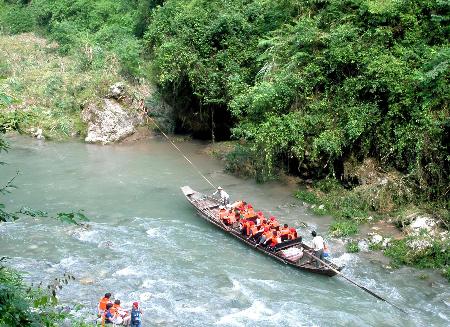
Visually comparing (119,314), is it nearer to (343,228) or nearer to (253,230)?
(253,230)

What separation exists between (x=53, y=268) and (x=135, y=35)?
2333 centimetres

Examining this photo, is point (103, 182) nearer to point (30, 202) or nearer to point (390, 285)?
point (30, 202)

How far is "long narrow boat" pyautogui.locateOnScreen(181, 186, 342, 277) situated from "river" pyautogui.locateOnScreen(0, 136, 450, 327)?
24 centimetres

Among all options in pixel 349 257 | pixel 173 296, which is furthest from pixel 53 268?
pixel 349 257

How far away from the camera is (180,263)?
15164mm

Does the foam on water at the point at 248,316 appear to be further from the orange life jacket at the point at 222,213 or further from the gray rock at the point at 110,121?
the gray rock at the point at 110,121

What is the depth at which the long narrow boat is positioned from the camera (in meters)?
14.5

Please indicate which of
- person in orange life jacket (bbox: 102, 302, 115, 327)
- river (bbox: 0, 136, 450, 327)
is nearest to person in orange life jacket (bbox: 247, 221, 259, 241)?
river (bbox: 0, 136, 450, 327)

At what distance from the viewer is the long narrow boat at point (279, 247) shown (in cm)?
1446

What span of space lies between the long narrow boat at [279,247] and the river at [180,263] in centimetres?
24

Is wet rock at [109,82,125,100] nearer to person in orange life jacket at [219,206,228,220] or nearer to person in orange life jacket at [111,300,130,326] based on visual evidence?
person in orange life jacket at [219,206,228,220]

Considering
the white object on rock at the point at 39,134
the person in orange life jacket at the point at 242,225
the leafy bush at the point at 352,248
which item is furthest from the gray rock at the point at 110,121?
the leafy bush at the point at 352,248

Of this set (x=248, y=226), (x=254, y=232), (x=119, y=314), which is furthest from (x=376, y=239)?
(x=119, y=314)

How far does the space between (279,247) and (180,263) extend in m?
2.89
